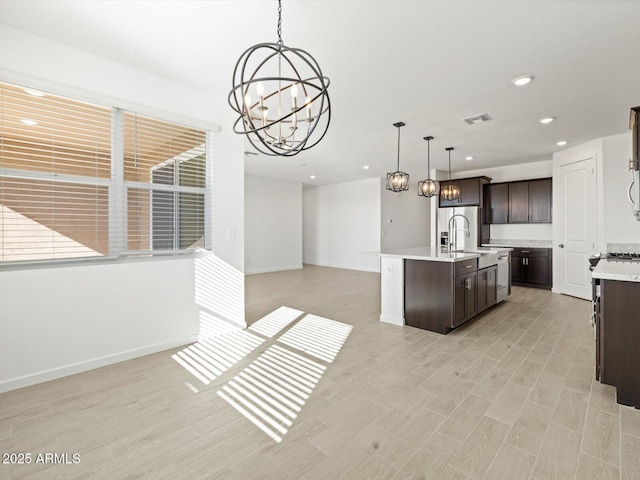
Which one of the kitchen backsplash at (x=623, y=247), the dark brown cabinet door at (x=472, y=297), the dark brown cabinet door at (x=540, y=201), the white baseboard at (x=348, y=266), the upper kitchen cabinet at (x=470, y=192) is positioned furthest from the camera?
the white baseboard at (x=348, y=266)

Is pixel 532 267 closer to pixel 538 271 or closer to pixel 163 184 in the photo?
pixel 538 271

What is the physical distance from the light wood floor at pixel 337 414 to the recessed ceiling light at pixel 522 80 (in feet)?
8.65

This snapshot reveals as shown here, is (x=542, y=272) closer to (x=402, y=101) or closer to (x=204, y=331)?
(x=402, y=101)

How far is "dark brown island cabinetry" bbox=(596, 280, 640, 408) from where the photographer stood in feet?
6.82

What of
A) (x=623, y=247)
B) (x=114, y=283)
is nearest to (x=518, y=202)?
(x=623, y=247)

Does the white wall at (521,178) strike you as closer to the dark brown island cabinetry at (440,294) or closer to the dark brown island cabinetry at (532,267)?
the dark brown island cabinetry at (532,267)

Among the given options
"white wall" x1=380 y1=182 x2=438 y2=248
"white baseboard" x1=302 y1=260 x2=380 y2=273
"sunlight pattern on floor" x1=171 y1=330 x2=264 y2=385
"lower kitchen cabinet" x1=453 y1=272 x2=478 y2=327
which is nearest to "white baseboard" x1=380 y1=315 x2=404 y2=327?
"lower kitchen cabinet" x1=453 y1=272 x2=478 y2=327

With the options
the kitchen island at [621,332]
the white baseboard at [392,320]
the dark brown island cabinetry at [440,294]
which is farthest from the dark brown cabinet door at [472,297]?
the kitchen island at [621,332]

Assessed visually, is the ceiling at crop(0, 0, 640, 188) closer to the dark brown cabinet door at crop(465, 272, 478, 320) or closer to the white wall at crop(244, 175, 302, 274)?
the dark brown cabinet door at crop(465, 272, 478, 320)

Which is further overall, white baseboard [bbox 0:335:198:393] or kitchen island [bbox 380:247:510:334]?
kitchen island [bbox 380:247:510:334]

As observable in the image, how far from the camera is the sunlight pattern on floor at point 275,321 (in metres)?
3.66

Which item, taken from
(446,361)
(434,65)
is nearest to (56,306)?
(446,361)

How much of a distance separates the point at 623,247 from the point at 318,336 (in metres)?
4.75

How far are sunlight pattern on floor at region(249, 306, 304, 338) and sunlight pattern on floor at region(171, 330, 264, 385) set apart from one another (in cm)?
19
